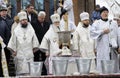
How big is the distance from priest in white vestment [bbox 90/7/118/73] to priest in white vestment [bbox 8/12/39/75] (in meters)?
1.57

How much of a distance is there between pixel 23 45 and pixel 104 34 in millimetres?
2159

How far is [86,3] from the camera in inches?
795

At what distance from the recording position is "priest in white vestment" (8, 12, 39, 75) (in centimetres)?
1360

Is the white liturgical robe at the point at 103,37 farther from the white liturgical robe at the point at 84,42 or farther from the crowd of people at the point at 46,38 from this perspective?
the white liturgical robe at the point at 84,42

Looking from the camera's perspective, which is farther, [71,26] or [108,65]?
[71,26]

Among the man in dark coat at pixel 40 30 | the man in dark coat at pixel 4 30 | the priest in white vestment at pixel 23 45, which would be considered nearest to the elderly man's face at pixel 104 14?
the man in dark coat at pixel 40 30

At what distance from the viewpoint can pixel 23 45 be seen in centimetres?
1370

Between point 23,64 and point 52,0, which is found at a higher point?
point 52,0

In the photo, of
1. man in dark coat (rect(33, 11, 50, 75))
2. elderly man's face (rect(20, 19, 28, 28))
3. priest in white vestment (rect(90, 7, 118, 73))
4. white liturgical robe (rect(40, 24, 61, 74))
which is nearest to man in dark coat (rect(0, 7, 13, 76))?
elderly man's face (rect(20, 19, 28, 28))

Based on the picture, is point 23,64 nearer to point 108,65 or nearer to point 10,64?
point 10,64

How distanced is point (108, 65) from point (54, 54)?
2.66 m

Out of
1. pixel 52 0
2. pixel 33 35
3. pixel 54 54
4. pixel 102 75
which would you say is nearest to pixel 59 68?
pixel 102 75

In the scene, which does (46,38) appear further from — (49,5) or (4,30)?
(49,5)

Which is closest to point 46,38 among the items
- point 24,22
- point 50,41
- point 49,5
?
point 50,41
